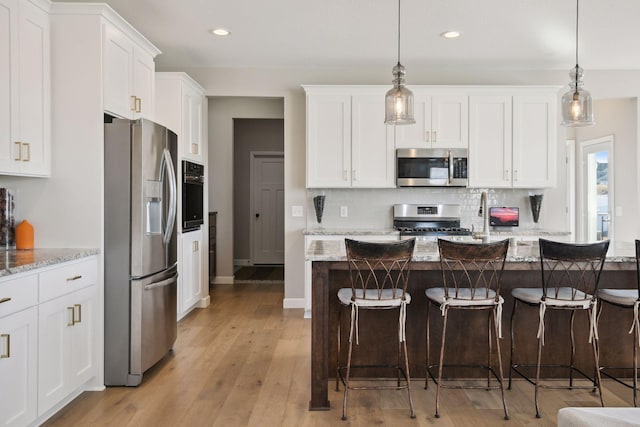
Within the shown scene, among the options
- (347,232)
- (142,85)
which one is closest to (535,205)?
(347,232)

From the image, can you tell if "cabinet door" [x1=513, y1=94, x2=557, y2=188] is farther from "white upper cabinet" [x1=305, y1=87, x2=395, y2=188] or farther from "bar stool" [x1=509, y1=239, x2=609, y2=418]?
"bar stool" [x1=509, y1=239, x2=609, y2=418]

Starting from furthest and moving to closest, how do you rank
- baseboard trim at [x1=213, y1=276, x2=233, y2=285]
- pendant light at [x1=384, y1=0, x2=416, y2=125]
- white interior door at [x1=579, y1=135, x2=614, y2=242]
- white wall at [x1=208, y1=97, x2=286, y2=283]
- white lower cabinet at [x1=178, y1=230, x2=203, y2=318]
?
baseboard trim at [x1=213, y1=276, x2=233, y2=285] → white wall at [x1=208, y1=97, x2=286, y2=283] → white interior door at [x1=579, y1=135, x2=614, y2=242] → white lower cabinet at [x1=178, y1=230, x2=203, y2=318] → pendant light at [x1=384, y1=0, x2=416, y2=125]

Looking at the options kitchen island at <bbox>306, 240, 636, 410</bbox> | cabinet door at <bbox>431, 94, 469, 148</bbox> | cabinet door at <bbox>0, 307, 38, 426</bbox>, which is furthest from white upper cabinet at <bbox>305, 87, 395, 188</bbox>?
cabinet door at <bbox>0, 307, 38, 426</bbox>

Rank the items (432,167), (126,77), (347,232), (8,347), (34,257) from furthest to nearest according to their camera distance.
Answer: (432,167) < (347,232) < (126,77) < (34,257) < (8,347)

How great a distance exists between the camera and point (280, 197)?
9047mm

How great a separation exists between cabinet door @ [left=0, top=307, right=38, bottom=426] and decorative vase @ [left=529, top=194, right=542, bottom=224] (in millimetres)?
4881

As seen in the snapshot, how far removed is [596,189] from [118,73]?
241 inches

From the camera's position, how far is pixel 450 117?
207 inches

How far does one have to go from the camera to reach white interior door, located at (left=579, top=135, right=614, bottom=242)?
6281 millimetres

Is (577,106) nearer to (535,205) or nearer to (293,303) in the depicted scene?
(535,205)

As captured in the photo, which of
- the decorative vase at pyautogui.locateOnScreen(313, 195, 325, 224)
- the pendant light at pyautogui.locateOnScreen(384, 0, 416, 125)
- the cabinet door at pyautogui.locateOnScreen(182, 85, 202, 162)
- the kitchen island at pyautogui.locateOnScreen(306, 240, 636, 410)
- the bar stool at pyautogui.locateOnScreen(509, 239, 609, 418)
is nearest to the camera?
the bar stool at pyautogui.locateOnScreen(509, 239, 609, 418)

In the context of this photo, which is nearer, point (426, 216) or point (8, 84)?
point (8, 84)

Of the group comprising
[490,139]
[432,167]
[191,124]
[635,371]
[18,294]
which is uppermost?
[191,124]

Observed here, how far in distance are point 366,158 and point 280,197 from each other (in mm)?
3980
